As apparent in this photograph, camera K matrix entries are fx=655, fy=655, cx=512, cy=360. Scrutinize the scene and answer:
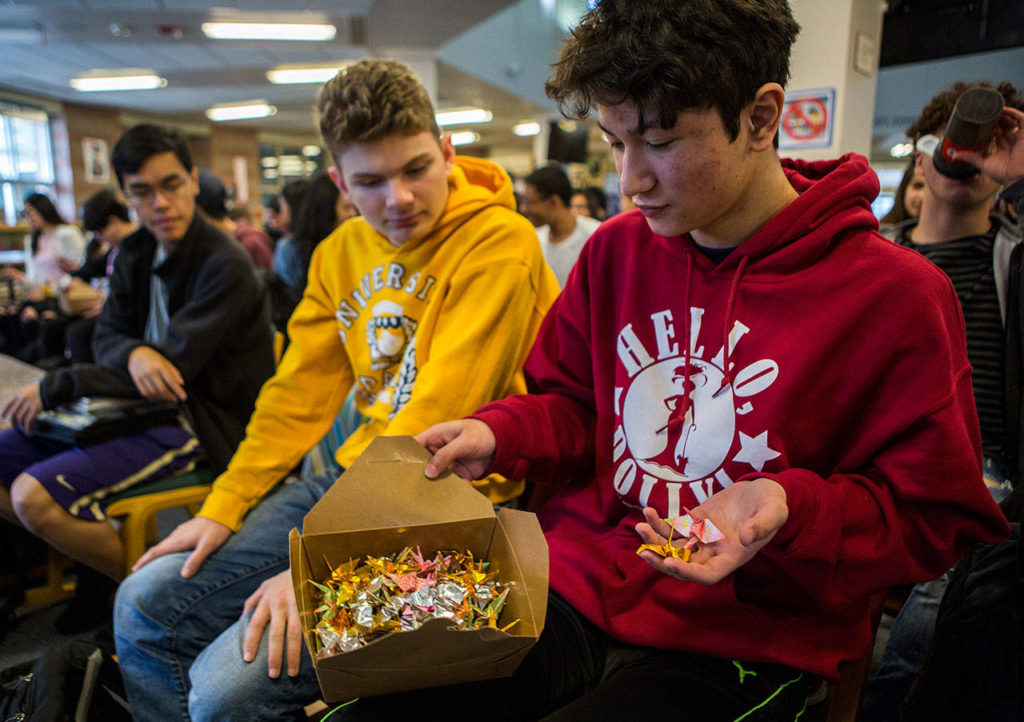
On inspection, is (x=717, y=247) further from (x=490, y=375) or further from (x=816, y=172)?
(x=490, y=375)

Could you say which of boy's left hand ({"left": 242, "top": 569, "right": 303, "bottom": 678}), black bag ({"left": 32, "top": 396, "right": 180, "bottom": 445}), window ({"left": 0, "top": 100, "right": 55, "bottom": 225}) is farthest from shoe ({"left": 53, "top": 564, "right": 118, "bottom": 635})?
window ({"left": 0, "top": 100, "right": 55, "bottom": 225})

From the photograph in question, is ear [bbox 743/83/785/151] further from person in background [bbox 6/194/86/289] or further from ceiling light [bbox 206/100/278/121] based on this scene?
ceiling light [bbox 206/100/278/121]

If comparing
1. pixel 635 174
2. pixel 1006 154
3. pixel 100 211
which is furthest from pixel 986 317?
pixel 100 211

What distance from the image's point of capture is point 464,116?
13.2 m

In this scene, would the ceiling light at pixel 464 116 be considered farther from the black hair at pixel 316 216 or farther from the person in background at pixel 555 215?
the black hair at pixel 316 216

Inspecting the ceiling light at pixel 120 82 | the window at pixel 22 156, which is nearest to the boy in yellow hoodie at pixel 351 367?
the ceiling light at pixel 120 82

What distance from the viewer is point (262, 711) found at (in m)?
1.06

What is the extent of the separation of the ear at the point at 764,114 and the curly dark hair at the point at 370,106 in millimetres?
705

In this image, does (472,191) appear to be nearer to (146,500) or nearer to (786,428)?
(786,428)

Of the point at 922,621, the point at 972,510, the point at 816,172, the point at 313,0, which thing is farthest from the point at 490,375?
the point at 313,0

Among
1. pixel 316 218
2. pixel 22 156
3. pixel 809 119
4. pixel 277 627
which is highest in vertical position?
pixel 22 156

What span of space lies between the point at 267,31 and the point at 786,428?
7.72 m

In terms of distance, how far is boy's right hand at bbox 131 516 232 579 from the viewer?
130 centimetres

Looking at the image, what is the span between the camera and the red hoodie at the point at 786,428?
836 millimetres
